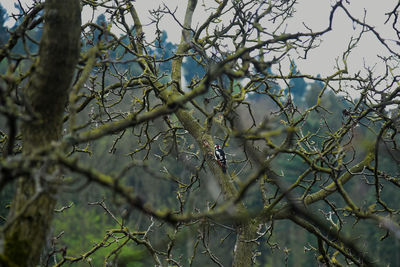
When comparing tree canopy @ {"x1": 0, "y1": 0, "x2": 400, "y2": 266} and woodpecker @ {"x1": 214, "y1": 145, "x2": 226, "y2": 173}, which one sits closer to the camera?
tree canopy @ {"x1": 0, "y1": 0, "x2": 400, "y2": 266}

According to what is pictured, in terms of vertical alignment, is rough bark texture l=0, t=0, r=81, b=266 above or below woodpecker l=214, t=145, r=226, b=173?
below

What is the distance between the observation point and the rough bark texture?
68.2 inches

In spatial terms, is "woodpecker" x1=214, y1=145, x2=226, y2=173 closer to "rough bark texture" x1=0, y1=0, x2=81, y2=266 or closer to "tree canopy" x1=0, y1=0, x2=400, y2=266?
"tree canopy" x1=0, y1=0, x2=400, y2=266

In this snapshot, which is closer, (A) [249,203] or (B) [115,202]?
(B) [115,202]

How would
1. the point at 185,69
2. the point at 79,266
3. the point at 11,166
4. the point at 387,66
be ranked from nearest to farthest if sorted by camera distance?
the point at 11,166 → the point at 387,66 → the point at 79,266 → the point at 185,69

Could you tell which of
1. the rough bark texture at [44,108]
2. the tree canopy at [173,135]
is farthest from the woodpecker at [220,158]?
the rough bark texture at [44,108]

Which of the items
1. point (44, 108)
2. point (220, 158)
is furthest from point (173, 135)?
point (44, 108)

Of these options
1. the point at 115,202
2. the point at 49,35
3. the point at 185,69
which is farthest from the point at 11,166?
the point at 185,69

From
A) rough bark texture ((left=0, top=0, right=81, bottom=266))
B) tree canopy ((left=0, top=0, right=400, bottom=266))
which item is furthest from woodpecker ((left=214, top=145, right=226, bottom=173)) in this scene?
rough bark texture ((left=0, top=0, right=81, bottom=266))

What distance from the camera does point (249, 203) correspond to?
20203 mm

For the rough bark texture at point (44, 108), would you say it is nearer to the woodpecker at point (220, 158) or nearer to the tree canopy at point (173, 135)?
the tree canopy at point (173, 135)

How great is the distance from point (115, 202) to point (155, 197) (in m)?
19.1

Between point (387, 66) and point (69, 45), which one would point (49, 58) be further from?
point (387, 66)

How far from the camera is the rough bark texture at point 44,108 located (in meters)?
1.73
